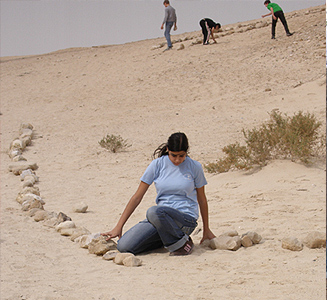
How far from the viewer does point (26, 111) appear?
15156 mm

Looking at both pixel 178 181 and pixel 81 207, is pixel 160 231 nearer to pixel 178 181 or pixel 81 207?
pixel 178 181

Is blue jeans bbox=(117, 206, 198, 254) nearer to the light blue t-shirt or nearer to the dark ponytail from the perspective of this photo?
the light blue t-shirt

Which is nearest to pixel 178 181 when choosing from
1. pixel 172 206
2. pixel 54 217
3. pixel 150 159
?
pixel 172 206

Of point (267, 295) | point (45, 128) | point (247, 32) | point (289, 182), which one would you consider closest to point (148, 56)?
point (247, 32)

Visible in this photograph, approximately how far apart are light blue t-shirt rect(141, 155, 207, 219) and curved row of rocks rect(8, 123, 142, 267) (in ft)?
2.06

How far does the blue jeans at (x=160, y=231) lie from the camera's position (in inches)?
159

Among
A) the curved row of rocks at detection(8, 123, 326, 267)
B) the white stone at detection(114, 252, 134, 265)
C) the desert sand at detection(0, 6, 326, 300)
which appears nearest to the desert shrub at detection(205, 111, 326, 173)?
the desert sand at detection(0, 6, 326, 300)

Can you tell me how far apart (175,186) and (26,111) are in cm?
1206

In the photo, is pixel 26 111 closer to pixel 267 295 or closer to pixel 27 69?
pixel 27 69

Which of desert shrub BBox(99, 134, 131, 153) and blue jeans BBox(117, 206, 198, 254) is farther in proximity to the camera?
desert shrub BBox(99, 134, 131, 153)

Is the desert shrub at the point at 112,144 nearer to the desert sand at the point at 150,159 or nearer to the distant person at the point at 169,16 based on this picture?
the desert sand at the point at 150,159

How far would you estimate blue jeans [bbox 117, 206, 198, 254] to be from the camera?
4.04 m

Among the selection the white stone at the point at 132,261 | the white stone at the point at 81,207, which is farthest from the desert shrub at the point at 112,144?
the white stone at the point at 132,261

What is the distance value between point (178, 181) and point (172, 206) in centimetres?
24
